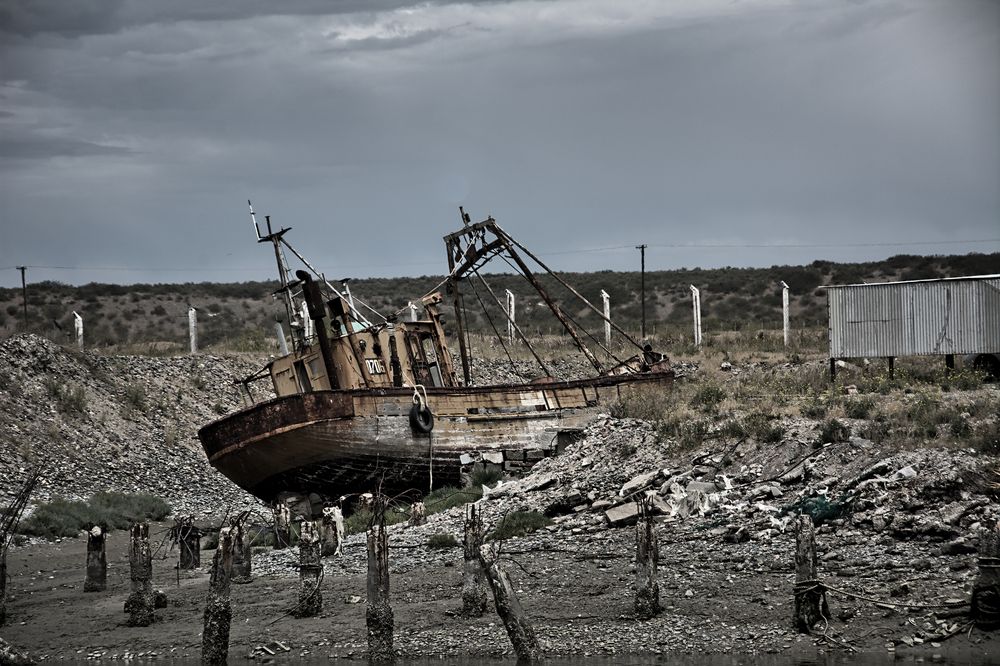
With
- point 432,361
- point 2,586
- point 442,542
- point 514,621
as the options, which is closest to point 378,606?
point 514,621

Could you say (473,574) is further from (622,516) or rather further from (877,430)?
A: (877,430)

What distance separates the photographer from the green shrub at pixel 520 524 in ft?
67.8

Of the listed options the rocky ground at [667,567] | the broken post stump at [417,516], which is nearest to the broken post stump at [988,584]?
the rocky ground at [667,567]

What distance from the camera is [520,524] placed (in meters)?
21.2

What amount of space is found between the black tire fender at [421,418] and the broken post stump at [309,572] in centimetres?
1033

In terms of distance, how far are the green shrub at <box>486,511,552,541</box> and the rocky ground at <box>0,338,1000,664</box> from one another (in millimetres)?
265

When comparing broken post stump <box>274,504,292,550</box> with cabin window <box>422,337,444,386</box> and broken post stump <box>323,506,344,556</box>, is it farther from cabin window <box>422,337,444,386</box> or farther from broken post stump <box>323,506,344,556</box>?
cabin window <box>422,337,444,386</box>

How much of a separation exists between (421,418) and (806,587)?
13868mm

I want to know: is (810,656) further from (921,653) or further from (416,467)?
(416,467)

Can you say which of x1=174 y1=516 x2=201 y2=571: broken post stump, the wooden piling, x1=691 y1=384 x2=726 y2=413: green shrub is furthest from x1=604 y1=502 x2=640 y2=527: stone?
x1=174 y1=516 x2=201 y2=571: broken post stump

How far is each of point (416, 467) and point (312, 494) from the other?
2.30 meters

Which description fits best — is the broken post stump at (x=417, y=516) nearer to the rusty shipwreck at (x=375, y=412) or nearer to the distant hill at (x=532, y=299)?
the rusty shipwreck at (x=375, y=412)

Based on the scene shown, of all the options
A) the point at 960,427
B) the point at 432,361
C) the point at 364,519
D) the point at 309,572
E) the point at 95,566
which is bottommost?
the point at 364,519

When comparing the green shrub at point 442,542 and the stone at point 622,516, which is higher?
the stone at point 622,516
